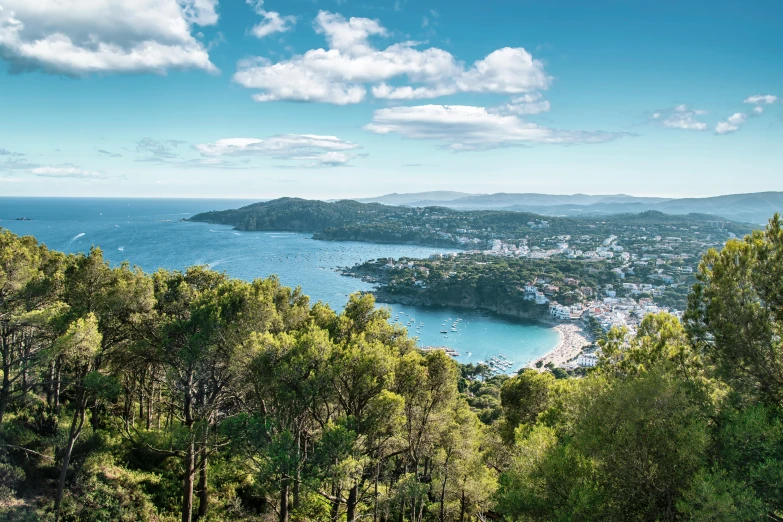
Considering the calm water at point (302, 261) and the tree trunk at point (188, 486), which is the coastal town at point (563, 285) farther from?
the tree trunk at point (188, 486)

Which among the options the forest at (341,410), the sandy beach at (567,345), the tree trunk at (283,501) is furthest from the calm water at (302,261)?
the tree trunk at (283,501)

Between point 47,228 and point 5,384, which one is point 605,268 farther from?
point 47,228

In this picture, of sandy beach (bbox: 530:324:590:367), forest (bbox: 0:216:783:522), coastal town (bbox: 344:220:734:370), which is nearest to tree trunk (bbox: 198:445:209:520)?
forest (bbox: 0:216:783:522)

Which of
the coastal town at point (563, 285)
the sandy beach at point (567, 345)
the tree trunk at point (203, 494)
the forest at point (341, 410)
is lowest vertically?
the sandy beach at point (567, 345)

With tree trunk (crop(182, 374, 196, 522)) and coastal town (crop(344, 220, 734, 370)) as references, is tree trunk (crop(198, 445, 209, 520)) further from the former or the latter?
coastal town (crop(344, 220, 734, 370))

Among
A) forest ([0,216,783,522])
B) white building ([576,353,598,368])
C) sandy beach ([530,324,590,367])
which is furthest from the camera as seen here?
sandy beach ([530,324,590,367])

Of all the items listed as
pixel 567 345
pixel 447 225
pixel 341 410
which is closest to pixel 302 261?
pixel 567 345
